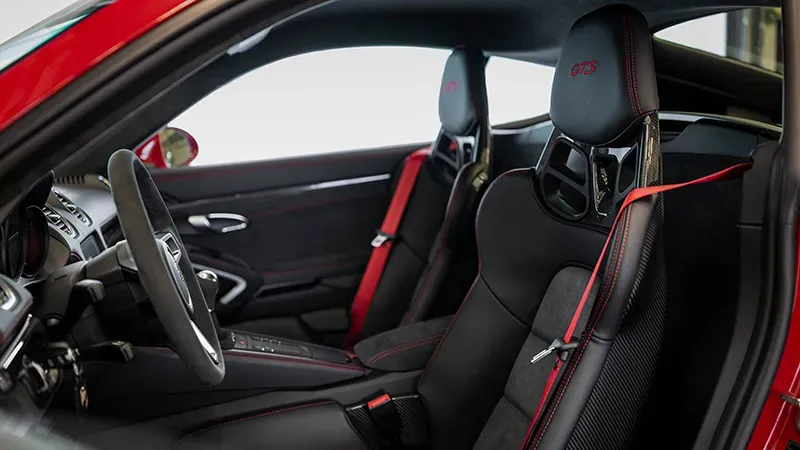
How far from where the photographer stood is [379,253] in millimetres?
2418

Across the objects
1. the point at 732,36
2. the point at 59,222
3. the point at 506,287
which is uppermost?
the point at 732,36

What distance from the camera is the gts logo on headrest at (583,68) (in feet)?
4.10

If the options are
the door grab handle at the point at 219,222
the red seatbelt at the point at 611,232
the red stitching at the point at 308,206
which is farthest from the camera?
the red stitching at the point at 308,206

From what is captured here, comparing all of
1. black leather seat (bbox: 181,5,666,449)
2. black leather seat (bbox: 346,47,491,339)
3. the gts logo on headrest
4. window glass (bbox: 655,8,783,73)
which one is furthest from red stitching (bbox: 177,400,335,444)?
window glass (bbox: 655,8,783,73)

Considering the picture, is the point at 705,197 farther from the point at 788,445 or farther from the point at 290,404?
the point at 290,404

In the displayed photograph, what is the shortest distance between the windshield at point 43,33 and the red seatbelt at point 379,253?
1.50 metres

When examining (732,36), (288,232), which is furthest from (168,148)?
(732,36)

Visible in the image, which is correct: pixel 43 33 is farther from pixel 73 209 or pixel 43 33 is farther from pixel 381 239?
pixel 381 239

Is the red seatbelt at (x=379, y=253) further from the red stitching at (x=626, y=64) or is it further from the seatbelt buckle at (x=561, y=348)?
the red stitching at (x=626, y=64)

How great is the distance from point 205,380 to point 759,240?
0.92 m

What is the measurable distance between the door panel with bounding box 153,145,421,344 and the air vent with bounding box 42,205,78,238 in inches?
31.2

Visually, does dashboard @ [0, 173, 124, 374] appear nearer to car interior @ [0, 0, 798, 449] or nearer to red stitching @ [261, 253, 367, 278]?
car interior @ [0, 0, 798, 449]

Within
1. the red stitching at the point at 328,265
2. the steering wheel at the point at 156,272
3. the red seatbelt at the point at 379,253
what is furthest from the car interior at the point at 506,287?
the red stitching at the point at 328,265

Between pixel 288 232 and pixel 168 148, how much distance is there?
21.0 inches
